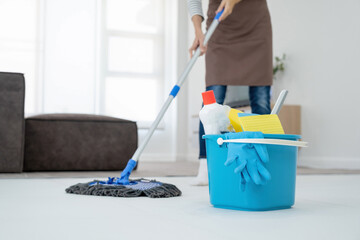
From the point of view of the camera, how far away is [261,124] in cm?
116

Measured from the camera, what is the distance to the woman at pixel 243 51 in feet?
6.70

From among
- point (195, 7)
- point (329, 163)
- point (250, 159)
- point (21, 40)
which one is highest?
point (21, 40)

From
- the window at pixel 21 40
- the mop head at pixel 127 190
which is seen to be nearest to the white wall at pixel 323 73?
the mop head at pixel 127 190

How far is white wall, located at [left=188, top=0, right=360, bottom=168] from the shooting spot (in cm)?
352

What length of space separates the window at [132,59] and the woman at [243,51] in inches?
154

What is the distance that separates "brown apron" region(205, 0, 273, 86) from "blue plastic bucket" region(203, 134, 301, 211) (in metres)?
0.90

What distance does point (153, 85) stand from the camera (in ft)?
20.1

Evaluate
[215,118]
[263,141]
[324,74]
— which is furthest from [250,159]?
[324,74]

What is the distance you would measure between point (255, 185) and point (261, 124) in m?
0.17

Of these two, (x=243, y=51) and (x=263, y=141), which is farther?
(x=243, y=51)

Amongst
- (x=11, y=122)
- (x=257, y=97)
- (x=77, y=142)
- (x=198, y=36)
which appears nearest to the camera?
(x=198, y=36)

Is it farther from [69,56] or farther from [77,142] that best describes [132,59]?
[77,142]

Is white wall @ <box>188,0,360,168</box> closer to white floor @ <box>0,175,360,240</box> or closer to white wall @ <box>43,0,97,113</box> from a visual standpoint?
white floor @ <box>0,175,360,240</box>

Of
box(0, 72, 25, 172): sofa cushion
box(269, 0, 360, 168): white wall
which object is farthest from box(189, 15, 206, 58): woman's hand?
box(269, 0, 360, 168): white wall
